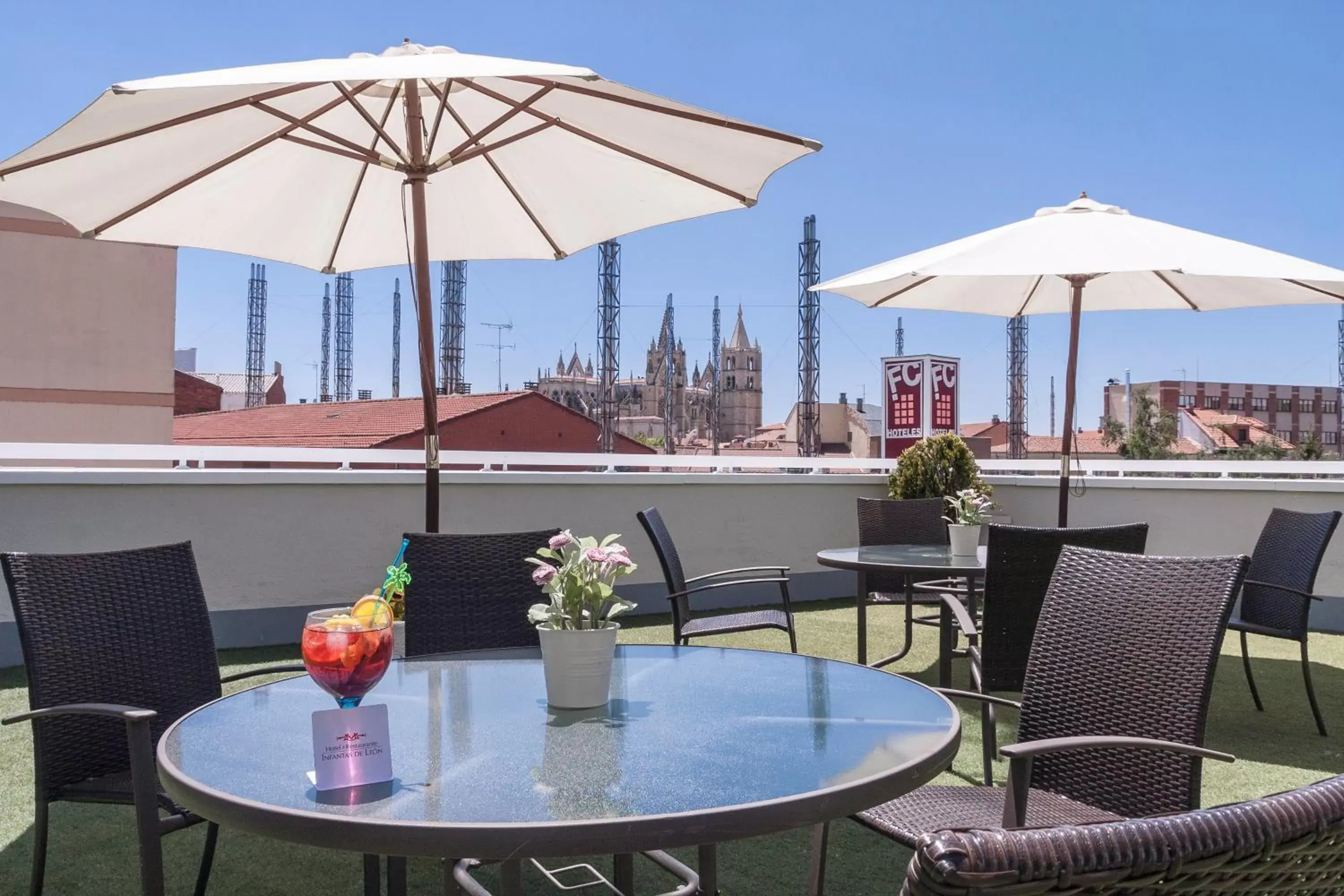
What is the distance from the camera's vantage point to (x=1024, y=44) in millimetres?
15156

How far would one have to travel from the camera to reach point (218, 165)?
3.62m

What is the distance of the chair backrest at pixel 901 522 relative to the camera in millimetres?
5426

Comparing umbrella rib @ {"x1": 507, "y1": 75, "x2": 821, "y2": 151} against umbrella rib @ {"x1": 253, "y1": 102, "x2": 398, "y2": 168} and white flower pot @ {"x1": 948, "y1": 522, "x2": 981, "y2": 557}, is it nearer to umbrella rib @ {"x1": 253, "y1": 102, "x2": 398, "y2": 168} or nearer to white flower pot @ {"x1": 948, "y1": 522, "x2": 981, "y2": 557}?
umbrella rib @ {"x1": 253, "y1": 102, "x2": 398, "y2": 168}

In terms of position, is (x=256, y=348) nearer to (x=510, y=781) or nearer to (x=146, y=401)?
(x=146, y=401)

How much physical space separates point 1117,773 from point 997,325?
219 feet

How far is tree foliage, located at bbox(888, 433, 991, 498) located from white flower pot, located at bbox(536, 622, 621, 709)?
6.14 meters

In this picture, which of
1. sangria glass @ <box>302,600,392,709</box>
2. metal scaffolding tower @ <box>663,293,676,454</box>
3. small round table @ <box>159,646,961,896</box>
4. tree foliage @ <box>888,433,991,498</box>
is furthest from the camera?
metal scaffolding tower @ <box>663,293,676,454</box>

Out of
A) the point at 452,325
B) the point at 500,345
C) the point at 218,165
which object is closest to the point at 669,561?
the point at 218,165

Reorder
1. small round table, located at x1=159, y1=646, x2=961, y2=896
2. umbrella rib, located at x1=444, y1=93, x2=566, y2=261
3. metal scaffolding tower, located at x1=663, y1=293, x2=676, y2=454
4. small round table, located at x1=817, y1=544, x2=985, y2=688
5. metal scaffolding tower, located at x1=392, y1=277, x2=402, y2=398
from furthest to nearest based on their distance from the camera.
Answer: metal scaffolding tower, located at x1=392, y1=277, x2=402, y2=398
metal scaffolding tower, located at x1=663, y1=293, x2=676, y2=454
small round table, located at x1=817, y1=544, x2=985, y2=688
umbrella rib, located at x1=444, y1=93, x2=566, y2=261
small round table, located at x1=159, y1=646, x2=961, y2=896

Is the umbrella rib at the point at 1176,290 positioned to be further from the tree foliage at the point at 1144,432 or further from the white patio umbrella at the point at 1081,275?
the tree foliage at the point at 1144,432

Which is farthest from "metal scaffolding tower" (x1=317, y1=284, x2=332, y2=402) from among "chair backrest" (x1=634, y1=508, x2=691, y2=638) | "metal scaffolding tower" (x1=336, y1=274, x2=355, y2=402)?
"chair backrest" (x1=634, y1=508, x2=691, y2=638)

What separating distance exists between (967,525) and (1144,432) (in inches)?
3008

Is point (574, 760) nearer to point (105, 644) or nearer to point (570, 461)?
point (105, 644)

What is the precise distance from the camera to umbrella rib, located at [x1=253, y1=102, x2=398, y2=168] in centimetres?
331
